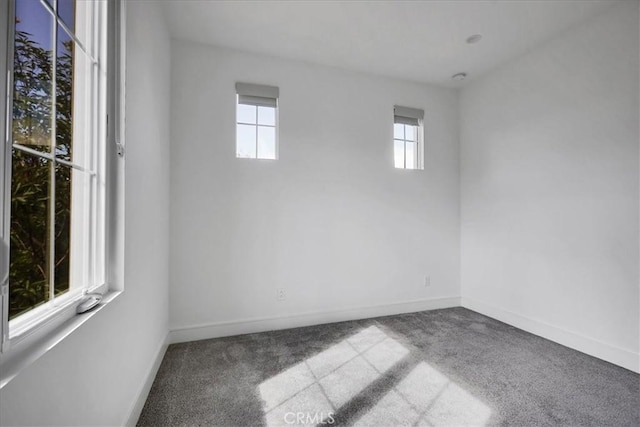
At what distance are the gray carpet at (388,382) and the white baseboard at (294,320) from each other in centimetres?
9

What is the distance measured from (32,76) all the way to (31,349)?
762 mm

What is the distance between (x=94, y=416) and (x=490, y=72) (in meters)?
4.06

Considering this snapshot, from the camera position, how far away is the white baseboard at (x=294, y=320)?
2492mm

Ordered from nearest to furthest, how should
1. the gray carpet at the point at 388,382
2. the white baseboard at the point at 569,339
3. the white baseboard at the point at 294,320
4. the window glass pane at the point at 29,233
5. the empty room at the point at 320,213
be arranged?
the window glass pane at the point at 29,233, the empty room at the point at 320,213, the gray carpet at the point at 388,382, the white baseboard at the point at 569,339, the white baseboard at the point at 294,320

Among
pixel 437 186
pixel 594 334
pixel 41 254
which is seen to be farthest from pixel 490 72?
pixel 41 254

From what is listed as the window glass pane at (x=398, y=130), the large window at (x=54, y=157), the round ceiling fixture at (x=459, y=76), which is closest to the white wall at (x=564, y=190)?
the round ceiling fixture at (x=459, y=76)

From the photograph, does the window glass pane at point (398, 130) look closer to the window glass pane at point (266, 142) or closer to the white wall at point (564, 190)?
the white wall at point (564, 190)

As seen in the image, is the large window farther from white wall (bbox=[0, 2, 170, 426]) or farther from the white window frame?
white wall (bbox=[0, 2, 170, 426])

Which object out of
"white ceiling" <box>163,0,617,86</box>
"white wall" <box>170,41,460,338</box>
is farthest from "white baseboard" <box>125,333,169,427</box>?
"white ceiling" <box>163,0,617,86</box>

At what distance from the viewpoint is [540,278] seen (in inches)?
104

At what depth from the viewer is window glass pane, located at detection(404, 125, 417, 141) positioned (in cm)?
335

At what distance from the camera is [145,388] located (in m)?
1.68

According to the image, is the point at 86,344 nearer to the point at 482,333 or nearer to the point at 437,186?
the point at 482,333

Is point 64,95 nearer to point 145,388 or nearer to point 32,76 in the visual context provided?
point 32,76
